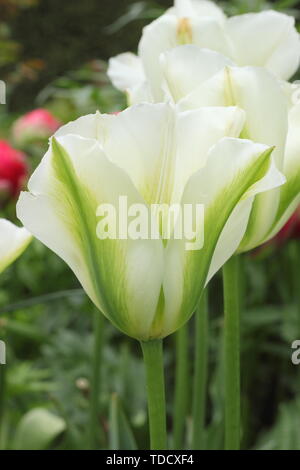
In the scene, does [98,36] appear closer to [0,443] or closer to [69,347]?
[69,347]

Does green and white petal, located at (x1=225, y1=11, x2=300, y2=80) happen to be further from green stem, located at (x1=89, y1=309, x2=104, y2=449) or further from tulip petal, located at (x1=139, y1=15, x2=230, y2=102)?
green stem, located at (x1=89, y1=309, x2=104, y2=449)

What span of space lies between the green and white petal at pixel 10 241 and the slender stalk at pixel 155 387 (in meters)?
0.10

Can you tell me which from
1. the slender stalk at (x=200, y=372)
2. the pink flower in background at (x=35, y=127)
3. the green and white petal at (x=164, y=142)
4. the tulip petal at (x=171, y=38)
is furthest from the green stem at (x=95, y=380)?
the pink flower in background at (x=35, y=127)

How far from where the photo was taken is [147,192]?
0.36m

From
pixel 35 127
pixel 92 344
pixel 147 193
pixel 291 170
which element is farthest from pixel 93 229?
pixel 35 127

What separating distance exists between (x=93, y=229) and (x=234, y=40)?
25cm

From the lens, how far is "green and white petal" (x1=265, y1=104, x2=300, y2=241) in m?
0.43

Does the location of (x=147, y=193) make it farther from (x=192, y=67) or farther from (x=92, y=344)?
(x=92, y=344)

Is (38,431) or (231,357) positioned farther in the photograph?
(38,431)

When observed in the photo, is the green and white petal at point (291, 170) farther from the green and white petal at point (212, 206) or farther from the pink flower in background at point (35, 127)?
the pink flower in background at point (35, 127)

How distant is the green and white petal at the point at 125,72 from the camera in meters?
0.61

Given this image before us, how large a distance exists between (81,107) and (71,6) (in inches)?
209

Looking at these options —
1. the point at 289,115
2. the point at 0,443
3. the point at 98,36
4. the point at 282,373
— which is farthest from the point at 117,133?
the point at 98,36

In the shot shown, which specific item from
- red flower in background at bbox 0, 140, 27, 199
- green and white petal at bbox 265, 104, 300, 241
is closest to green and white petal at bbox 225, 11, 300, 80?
green and white petal at bbox 265, 104, 300, 241
